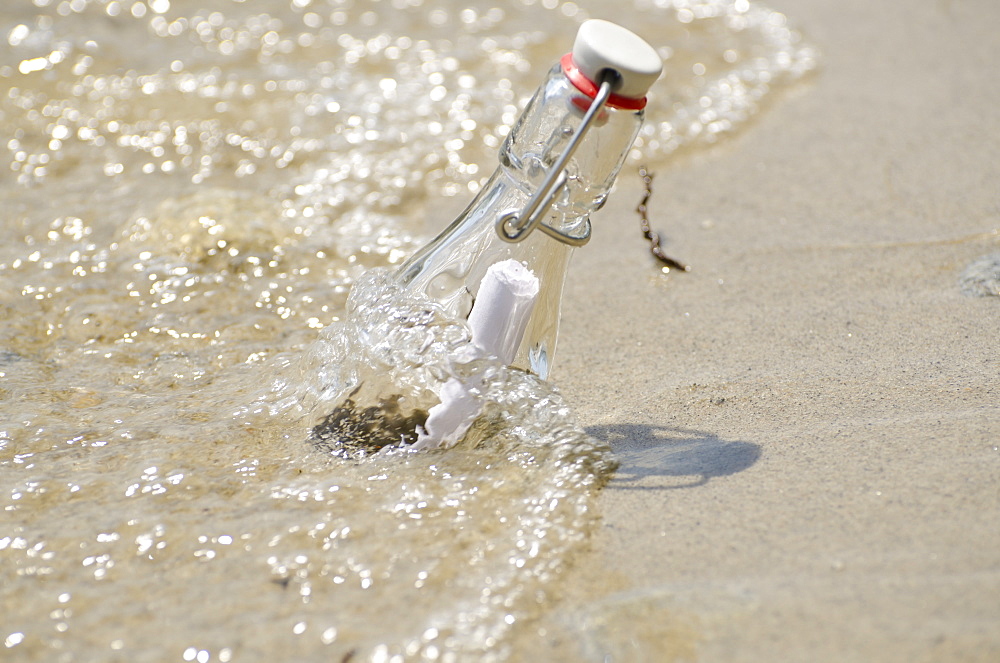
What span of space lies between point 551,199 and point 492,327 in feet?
0.80

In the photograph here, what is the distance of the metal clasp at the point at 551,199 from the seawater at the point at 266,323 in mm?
229

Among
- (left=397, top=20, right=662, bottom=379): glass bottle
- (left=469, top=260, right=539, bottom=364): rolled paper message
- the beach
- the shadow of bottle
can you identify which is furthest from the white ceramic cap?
the shadow of bottle

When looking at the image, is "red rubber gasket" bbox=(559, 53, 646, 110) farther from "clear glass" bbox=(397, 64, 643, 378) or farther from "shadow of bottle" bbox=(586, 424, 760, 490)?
"shadow of bottle" bbox=(586, 424, 760, 490)

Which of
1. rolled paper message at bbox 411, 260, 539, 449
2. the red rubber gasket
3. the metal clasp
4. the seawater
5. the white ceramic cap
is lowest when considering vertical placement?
the seawater

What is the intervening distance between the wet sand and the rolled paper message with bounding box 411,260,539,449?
11.5 inches

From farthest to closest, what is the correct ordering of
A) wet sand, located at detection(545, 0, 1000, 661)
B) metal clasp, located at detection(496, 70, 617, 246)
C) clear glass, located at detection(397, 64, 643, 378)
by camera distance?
clear glass, located at detection(397, 64, 643, 378)
metal clasp, located at detection(496, 70, 617, 246)
wet sand, located at detection(545, 0, 1000, 661)

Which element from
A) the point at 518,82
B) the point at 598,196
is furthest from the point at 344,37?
the point at 598,196

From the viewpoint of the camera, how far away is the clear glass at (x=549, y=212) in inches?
55.7

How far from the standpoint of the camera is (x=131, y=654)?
3.92 ft

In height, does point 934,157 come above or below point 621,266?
above

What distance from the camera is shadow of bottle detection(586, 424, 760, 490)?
1.50 meters

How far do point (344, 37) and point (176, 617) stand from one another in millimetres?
3263

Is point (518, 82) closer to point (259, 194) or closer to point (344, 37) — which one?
point (344, 37)

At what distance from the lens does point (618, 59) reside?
129cm
